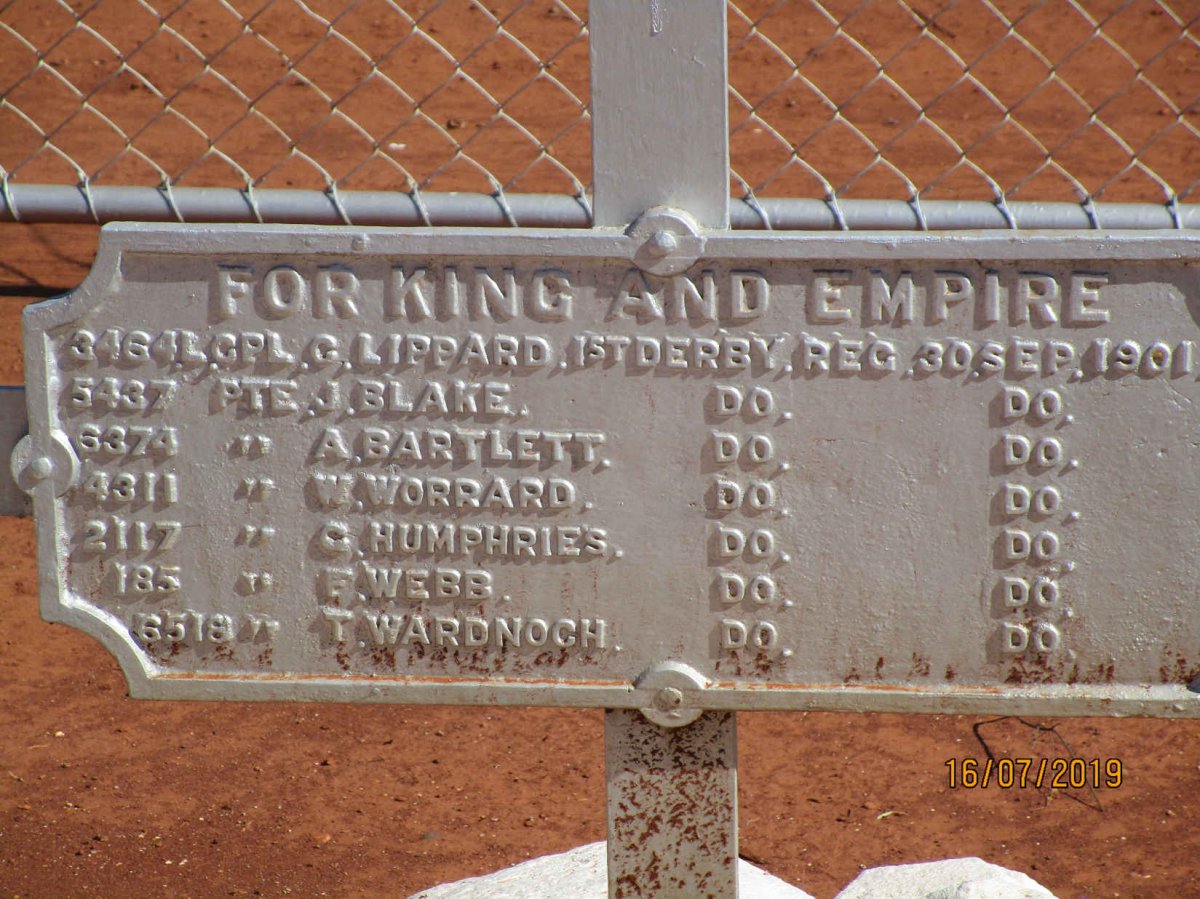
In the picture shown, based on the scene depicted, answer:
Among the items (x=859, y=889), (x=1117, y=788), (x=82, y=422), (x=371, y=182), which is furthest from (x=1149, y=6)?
(x=82, y=422)

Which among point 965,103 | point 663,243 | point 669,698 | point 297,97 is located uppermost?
point 297,97

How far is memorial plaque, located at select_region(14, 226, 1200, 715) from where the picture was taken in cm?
195

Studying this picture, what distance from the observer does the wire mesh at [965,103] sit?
7.28 meters

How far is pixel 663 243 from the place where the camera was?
1.93m

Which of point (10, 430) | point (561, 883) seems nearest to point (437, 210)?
point (10, 430)

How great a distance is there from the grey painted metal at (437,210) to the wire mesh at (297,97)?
429cm

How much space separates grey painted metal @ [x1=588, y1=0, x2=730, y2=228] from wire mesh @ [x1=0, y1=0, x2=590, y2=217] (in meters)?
4.86

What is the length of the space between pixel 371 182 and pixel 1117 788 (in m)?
5.04

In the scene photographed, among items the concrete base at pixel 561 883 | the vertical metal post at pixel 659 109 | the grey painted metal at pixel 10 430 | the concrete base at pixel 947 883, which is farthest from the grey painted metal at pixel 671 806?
the grey painted metal at pixel 10 430

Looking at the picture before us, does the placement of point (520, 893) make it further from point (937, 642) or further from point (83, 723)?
point (83, 723)
